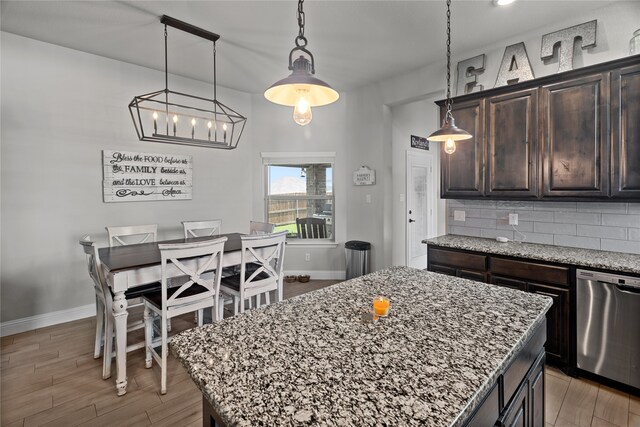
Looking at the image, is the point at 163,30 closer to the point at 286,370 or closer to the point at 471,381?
the point at 286,370

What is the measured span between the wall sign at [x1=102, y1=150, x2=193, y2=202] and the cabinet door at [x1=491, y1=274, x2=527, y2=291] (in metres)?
3.75

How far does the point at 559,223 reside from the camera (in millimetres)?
2787

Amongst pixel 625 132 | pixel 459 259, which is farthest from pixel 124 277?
pixel 625 132

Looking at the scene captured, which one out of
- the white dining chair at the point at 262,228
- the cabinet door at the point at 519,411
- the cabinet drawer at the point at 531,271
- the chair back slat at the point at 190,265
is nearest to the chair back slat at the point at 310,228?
the white dining chair at the point at 262,228

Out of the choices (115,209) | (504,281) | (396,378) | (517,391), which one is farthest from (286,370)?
(115,209)

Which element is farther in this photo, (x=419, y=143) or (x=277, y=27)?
(x=419, y=143)

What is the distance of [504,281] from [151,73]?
15.0 feet

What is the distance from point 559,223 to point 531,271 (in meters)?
0.71

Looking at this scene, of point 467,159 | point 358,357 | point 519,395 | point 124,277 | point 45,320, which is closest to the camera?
point 358,357

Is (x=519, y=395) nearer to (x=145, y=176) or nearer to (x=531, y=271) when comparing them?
(x=531, y=271)

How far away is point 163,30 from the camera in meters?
3.04

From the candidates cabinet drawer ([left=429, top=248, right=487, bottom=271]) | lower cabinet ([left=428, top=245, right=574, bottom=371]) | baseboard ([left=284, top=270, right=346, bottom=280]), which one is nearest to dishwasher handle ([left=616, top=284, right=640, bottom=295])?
lower cabinet ([left=428, top=245, right=574, bottom=371])

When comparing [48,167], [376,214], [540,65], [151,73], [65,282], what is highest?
[151,73]

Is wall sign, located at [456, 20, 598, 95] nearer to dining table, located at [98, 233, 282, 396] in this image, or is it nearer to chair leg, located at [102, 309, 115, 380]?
dining table, located at [98, 233, 282, 396]
